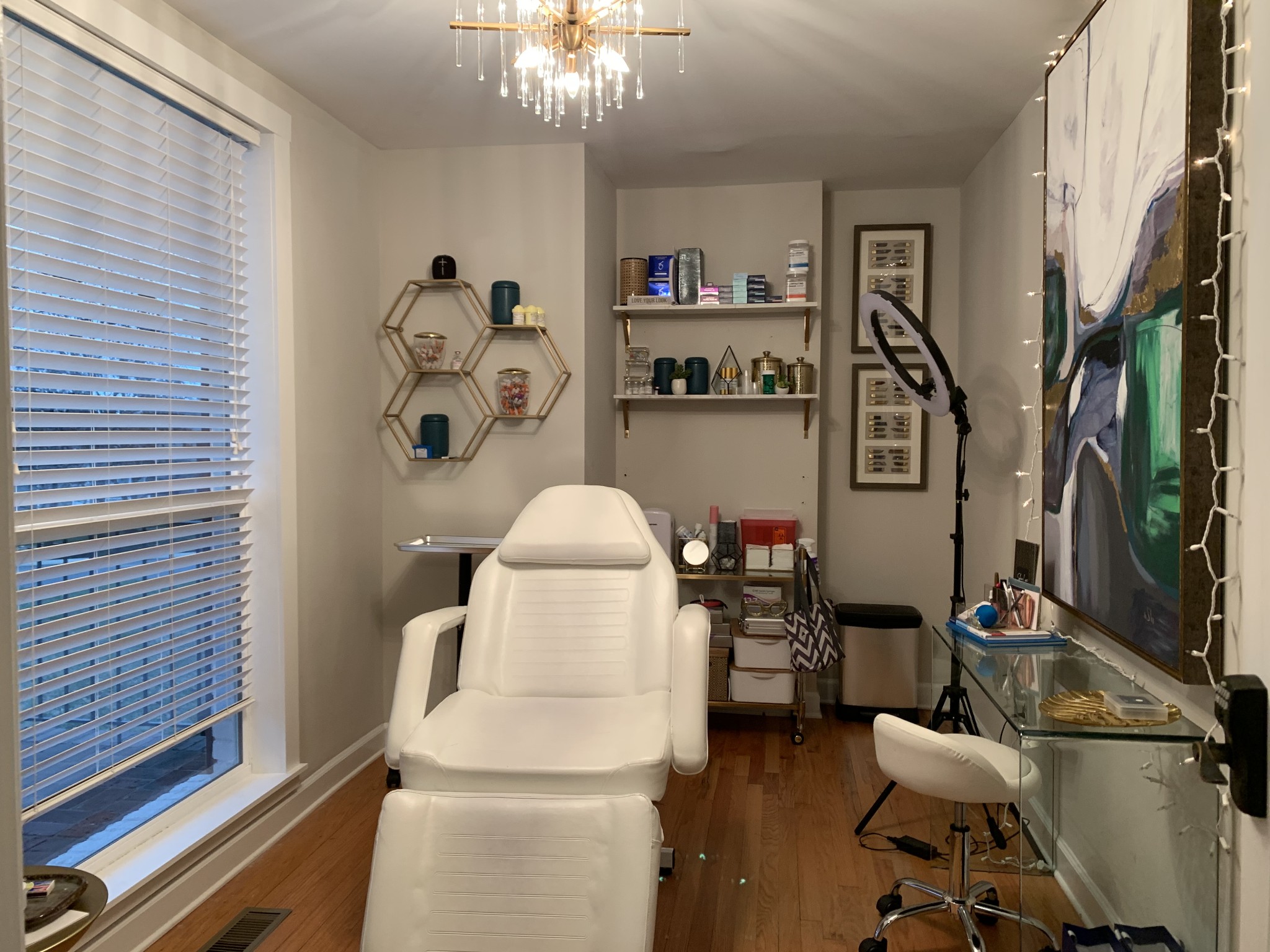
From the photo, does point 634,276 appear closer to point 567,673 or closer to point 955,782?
point 567,673

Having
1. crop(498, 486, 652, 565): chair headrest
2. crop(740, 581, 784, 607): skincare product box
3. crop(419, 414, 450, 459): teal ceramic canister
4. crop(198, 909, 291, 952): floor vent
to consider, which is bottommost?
crop(198, 909, 291, 952): floor vent

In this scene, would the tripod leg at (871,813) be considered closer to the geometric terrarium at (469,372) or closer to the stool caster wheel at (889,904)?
the stool caster wheel at (889,904)

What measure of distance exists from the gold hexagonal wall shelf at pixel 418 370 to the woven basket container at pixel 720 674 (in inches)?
53.6

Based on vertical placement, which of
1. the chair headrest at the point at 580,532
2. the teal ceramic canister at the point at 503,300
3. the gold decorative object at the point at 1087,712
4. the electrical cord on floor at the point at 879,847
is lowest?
the electrical cord on floor at the point at 879,847

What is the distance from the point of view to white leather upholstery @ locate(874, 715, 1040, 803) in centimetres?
199

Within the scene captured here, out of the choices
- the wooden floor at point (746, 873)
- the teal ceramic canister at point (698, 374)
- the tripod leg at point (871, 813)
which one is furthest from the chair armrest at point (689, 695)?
the teal ceramic canister at point (698, 374)

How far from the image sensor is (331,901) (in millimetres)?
2480

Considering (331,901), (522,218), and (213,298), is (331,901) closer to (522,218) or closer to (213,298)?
(213,298)

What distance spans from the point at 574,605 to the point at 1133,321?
1.60 meters

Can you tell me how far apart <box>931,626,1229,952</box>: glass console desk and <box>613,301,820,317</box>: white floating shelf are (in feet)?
7.96

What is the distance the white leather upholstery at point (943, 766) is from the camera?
6.54ft

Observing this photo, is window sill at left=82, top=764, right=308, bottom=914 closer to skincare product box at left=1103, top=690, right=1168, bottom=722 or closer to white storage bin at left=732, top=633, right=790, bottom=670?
white storage bin at left=732, top=633, right=790, bottom=670

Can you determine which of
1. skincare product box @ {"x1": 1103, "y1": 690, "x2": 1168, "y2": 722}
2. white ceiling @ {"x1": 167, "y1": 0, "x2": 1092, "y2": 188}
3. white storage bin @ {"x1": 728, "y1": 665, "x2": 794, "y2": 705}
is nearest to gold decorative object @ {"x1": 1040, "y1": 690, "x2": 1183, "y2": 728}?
skincare product box @ {"x1": 1103, "y1": 690, "x2": 1168, "y2": 722}

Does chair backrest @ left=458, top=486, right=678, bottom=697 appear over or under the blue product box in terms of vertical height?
under
